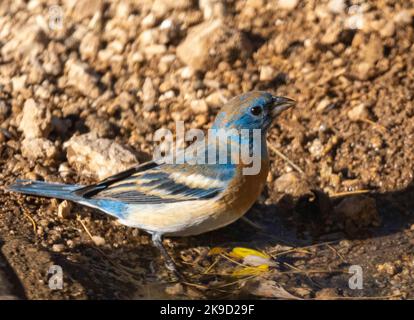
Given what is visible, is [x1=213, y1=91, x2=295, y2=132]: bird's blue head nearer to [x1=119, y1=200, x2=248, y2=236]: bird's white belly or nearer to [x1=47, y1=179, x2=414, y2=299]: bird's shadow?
[x1=119, y1=200, x2=248, y2=236]: bird's white belly

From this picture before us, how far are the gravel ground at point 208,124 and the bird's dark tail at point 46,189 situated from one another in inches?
5.5

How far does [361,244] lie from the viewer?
18.0 feet

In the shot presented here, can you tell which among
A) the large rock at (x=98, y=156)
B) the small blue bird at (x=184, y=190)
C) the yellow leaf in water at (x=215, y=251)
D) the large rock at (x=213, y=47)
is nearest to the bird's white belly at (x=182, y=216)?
the small blue bird at (x=184, y=190)

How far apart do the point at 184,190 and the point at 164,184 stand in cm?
15

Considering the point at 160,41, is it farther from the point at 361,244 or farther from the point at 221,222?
the point at 361,244

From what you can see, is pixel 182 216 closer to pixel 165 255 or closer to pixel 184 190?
pixel 184 190

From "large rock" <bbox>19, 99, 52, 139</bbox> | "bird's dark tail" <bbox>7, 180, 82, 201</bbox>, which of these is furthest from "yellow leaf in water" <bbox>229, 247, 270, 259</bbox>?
"large rock" <bbox>19, 99, 52, 139</bbox>

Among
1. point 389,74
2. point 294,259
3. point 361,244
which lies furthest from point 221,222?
point 389,74

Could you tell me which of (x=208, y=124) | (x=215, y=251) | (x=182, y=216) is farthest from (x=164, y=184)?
(x=208, y=124)

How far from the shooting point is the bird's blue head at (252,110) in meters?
5.43

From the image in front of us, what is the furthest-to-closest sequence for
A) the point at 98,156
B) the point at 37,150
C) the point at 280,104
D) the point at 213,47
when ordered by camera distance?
the point at 213,47 < the point at 37,150 < the point at 98,156 < the point at 280,104

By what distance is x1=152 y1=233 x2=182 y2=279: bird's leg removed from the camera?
511 cm

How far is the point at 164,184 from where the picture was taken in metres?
5.27
